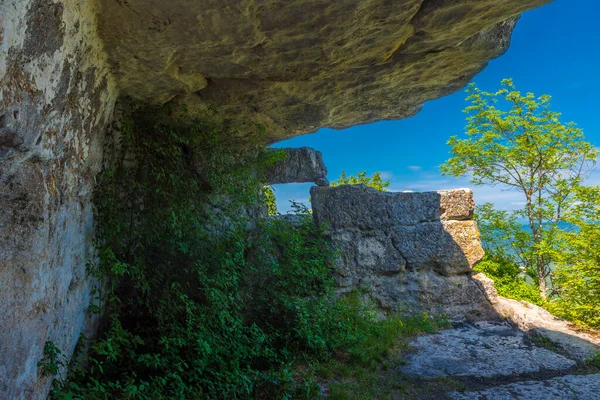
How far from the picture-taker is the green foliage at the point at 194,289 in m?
3.26

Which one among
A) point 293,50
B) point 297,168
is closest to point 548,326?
point 297,168

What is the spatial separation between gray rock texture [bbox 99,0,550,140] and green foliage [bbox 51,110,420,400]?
62cm

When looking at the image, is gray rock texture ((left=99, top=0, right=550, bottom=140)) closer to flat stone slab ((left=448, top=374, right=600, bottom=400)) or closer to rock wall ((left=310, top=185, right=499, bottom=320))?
rock wall ((left=310, top=185, right=499, bottom=320))

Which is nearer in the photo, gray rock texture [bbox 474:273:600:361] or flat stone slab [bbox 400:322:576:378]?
flat stone slab [bbox 400:322:576:378]

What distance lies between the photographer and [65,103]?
254cm

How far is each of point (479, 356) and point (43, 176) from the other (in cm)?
497

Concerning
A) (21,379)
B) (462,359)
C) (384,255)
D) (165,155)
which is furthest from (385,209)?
(21,379)

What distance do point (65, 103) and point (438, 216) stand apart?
5.54 metres

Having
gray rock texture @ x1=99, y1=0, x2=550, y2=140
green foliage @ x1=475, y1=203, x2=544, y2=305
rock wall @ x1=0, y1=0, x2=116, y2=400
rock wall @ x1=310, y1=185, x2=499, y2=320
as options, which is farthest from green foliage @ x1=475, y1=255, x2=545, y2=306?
rock wall @ x1=0, y1=0, x2=116, y2=400

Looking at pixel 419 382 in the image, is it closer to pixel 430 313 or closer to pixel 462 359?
pixel 462 359

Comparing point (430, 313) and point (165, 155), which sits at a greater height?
point (165, 155)

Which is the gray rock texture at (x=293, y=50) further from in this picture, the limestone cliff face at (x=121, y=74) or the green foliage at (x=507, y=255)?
the green foliage at (x=507, y=255)

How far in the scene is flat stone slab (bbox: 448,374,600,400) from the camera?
3857 mm

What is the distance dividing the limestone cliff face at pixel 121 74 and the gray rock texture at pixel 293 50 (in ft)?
0.04
